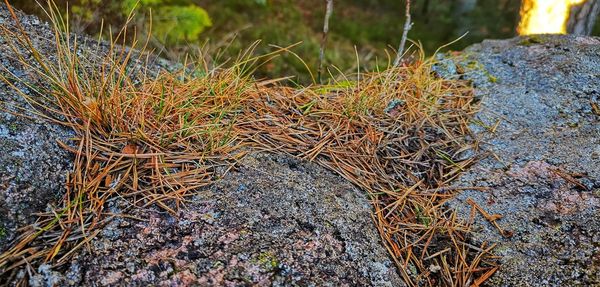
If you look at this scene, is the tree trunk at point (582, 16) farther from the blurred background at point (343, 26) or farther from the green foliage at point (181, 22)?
the green foliage at point (181, 22)

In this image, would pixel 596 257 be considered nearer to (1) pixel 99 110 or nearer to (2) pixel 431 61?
(2) pixel 431 61

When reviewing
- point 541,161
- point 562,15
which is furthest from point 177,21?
point 541,161

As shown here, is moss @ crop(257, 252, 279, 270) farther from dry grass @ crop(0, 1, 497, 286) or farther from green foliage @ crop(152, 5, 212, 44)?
green foliage @ crop(152, 5, 212, 44)

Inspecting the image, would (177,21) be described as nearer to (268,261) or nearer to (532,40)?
(532,40)

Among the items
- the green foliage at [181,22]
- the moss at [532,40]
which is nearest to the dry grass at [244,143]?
the moss at [532,40]

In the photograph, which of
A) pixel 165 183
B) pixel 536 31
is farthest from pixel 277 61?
pixel 165 183

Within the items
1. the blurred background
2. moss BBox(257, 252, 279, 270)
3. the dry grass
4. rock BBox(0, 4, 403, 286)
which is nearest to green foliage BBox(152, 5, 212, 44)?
the blurred background

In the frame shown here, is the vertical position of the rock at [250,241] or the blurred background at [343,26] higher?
the rock at [250,241]
